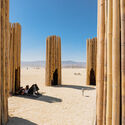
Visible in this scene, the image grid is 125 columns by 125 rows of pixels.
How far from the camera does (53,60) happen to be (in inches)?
378

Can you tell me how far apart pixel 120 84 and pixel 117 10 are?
4.15 ft

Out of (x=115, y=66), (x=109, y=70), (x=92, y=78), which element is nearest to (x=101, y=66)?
(x=109, y=70)

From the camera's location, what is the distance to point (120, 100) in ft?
5.23

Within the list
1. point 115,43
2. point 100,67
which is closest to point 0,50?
point 100,67

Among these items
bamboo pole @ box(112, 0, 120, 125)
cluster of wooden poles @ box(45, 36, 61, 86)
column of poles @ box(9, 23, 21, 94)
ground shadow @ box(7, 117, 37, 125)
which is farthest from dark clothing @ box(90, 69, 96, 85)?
bamboo pole @ box(112, 0, 120, 125)

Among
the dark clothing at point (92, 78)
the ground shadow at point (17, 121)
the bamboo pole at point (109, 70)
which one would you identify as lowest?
the ground shadow at point (17, 121)

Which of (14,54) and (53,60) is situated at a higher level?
(14,54)

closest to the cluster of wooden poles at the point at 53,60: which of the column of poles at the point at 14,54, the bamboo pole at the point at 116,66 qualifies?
the column of poles at the point at 14,54

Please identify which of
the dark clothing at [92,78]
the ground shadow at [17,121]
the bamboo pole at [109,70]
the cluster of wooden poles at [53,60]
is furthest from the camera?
the dark clothing at [92,78]

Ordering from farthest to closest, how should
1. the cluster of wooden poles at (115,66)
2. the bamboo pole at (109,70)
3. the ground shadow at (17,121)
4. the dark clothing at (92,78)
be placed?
1. the dark clothing at (92,78)
2. the ground shadow at (17,121)
3. the bamboo pole at (109,70)
4. the cluster of wooden poles at (115,66)

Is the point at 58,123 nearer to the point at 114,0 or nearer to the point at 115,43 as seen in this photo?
the point at 115,43

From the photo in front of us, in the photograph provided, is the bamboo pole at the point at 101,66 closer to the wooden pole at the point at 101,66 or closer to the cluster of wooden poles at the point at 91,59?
the wooden pole at the point at 101,66

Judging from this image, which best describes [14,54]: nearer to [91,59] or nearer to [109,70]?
[109,70]

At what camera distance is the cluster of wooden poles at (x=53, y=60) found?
9288 mm
